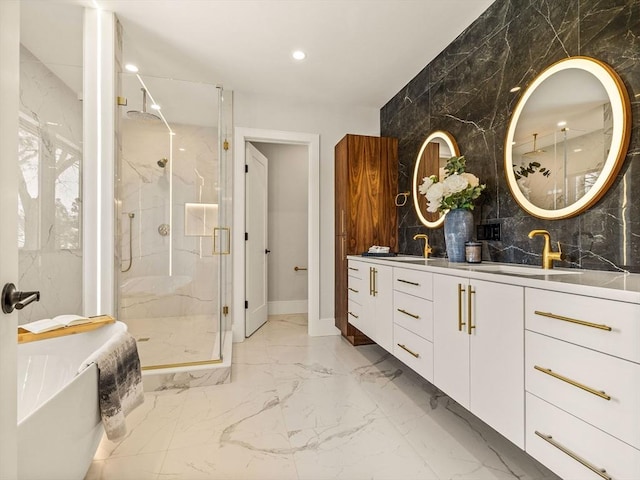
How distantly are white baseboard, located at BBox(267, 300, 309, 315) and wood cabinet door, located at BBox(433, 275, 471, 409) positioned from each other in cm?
291

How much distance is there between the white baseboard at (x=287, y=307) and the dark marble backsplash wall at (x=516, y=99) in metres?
1.99

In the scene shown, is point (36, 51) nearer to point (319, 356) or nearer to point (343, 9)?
point (343, 9)

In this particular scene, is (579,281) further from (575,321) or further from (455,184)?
(455,184)

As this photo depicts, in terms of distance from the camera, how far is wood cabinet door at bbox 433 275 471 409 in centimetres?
147

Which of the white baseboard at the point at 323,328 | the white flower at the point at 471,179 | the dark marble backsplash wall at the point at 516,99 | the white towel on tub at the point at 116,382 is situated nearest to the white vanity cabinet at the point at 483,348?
the dark marble backsplash wall at the point at 516,99

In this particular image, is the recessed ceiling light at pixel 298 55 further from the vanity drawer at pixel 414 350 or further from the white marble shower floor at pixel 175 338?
the white marble shower floor at pixel 175 338

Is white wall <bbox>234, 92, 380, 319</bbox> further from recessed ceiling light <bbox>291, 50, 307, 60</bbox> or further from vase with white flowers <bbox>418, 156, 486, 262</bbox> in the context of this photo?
vase with white flowers <bbox>418, 156, 486, 262</bbox>

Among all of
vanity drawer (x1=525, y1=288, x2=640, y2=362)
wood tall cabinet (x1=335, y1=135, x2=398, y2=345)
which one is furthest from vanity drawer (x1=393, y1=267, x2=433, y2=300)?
wood tall cabinet (x1=335, y1=135, x2=398, y2=345)

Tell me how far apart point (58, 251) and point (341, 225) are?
2343 mm

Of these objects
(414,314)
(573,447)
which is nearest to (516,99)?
(414,314)

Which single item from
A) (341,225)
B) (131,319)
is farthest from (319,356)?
(131,319)

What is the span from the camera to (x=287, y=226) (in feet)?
14.6

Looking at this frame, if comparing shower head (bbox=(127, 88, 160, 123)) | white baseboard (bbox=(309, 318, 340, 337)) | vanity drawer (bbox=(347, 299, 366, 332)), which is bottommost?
white baseboard (bbox=(309, 318, 340, 337))

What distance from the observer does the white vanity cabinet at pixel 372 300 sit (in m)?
2.28
